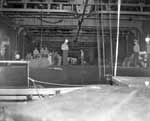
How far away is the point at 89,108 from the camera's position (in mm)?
765

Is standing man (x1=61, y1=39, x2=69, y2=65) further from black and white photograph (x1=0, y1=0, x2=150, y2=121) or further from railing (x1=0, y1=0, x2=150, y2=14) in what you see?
railing (x1=0, y1=0, x2=150, y2=14)

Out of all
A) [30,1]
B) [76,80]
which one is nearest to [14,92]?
[76,80]

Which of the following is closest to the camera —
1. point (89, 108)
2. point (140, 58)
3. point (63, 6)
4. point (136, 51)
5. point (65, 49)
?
point (89, 108)

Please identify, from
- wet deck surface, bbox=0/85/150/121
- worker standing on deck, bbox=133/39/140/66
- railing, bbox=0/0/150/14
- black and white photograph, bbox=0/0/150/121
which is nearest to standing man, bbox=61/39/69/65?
black and white photograph, bbox=0/0/150/121

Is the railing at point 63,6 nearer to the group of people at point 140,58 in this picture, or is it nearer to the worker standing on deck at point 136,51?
the worker standing on deck at point 136,51

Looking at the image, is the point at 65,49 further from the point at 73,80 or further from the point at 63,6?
the point at 73,80

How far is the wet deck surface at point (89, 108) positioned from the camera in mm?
703

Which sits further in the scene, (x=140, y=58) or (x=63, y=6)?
(x=140, y=58)

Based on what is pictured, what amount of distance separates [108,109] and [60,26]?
8.03 m

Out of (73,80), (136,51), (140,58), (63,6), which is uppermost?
(63,6)

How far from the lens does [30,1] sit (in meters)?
6.13

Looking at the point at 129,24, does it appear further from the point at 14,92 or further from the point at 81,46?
the point at 14,92

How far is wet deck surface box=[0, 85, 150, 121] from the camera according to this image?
70 centimetres

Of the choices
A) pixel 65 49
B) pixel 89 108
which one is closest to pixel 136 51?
pixel 65 49
